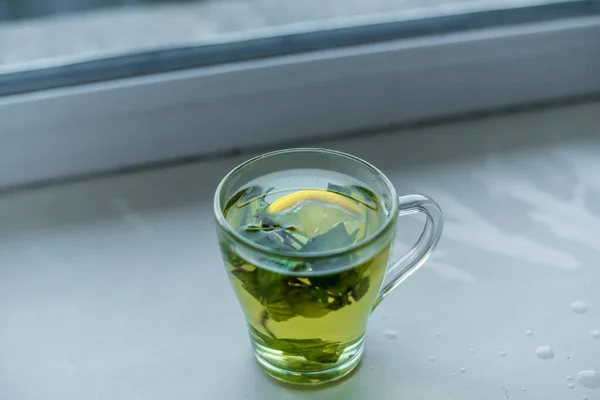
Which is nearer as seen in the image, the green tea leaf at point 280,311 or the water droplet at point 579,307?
the green tea leaf at point 280,311

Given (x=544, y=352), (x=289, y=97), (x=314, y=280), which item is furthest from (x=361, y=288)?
(x=289, y=97)

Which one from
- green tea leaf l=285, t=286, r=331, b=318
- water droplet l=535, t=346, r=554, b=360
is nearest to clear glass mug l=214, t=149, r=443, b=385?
green tea leaf l=285, t=286, r=331, b=318

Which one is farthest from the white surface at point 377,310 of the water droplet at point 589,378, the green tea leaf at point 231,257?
the green tea leaf at point 231,257

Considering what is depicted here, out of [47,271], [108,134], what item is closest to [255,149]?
[108,134]

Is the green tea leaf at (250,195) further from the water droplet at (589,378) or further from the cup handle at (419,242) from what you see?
the water droplet at (589,378)

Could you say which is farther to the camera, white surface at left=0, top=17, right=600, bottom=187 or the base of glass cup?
white surface at left=0, top=17, right=600, bottom=187

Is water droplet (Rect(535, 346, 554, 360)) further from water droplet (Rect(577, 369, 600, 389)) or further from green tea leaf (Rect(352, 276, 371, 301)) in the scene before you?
green tea leaf (Rect(352, 276, 371, 301))

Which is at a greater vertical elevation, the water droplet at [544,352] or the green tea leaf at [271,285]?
the green tea leaf at [271,285]
